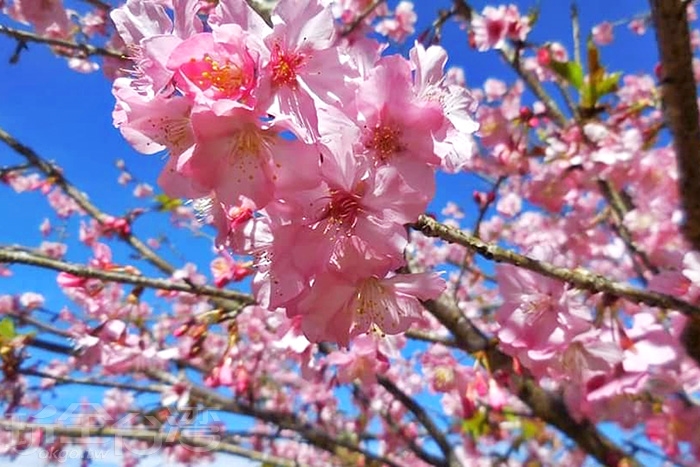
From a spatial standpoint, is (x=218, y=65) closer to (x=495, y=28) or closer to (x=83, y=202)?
(x=83, y=202)

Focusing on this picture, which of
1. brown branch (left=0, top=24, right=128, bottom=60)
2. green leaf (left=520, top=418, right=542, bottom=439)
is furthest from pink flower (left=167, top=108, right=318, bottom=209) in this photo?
green leaf (left=520, top=418, right=542, bottom=439)

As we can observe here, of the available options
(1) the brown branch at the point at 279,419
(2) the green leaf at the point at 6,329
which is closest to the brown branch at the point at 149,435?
(1) the brown branch at the point at 279,419

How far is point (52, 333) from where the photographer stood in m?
3.24

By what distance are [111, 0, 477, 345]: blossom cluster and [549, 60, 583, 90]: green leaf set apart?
2.03 meters

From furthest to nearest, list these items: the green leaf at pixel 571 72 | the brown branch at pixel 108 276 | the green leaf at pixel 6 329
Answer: the green leaf at pixel 571 72 < the green leaf at pixel 6 329 < the brown branch at pixel 108 276

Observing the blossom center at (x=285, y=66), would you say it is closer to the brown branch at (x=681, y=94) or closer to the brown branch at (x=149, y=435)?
the brown branch at (x=681, y=94)

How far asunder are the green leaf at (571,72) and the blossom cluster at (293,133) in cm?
203

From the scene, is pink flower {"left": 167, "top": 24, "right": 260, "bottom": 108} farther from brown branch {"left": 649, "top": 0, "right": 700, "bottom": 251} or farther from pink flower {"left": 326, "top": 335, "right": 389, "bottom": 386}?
pink flower {"left": 326, "top": 335, "right": 389, "bottom": 386}

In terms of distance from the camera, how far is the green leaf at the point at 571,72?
2.75 m

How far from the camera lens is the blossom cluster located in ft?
2.54

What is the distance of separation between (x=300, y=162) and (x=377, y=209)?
134 mm

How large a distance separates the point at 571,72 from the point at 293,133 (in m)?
2.32

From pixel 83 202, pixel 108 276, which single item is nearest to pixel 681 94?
pixel 108 276

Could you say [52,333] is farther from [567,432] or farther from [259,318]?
[567,432]
